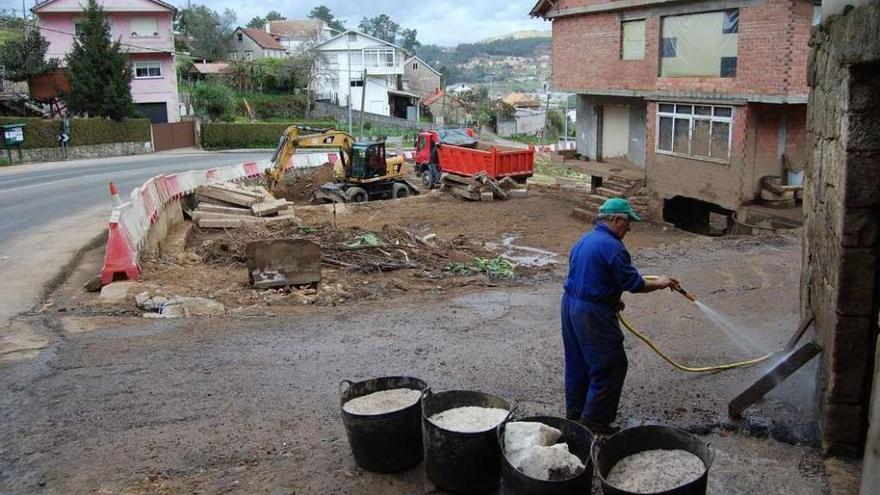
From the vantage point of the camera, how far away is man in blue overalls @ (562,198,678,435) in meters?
5.47

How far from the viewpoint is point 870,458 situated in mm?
4172

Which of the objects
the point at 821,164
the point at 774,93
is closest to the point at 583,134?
the point at 774,93

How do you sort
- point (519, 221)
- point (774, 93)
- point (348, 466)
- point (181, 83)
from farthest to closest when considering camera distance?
point (181, 83) → point (519, 221) → point (774, 93) → point (348, 466)

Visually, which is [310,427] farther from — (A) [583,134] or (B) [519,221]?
(A) [583,134]

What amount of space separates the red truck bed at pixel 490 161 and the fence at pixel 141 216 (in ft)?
26.0

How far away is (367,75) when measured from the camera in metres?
68.1

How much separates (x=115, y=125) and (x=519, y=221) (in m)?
29.0

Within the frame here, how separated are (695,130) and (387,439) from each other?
16.1m

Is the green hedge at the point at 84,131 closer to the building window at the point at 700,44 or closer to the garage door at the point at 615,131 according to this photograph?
the garage door at the point at 615,131

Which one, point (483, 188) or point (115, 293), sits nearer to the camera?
point (115, 293)

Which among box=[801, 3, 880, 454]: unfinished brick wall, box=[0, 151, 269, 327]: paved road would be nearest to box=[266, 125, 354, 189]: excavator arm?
box=[0, 151, 269, 327]: paved road

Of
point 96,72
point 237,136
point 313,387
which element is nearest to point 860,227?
point 313,387

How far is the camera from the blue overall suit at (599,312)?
17.9 ft

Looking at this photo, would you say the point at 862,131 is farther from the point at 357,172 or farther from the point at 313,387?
the point at 357,172
